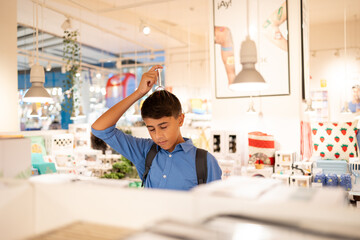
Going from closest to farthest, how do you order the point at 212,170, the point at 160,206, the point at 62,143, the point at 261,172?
the point at 160,206, the point at 212,170, the point at 261,172, the point at 62,143

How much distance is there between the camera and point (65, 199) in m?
1.20

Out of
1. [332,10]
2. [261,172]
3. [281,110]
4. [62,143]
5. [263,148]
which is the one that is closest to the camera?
[261,172]

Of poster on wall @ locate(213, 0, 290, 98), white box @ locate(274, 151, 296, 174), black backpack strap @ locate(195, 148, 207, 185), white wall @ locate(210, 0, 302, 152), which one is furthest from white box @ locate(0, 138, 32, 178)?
white wall @ locate(210, 0, 302, 152)

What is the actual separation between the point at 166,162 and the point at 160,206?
3.48 ft

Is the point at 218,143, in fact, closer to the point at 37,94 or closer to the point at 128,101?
the point at 37,94

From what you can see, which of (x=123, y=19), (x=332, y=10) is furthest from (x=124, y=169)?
(x=332, y=10)

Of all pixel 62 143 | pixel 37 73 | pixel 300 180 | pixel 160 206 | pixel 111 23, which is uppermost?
pixel 111 23

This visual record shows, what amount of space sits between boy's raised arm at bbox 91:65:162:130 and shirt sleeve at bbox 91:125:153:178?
0.05m

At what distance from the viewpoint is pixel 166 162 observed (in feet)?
6.88

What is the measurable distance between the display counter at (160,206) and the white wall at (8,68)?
19.0ft

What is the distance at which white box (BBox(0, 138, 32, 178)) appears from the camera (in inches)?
57.4

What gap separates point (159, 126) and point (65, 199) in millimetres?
896

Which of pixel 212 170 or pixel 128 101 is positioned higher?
pixel 128 101

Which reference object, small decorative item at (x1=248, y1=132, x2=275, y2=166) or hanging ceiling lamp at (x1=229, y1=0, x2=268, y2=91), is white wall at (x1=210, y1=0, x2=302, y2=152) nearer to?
small decorative item at (x1=248, y1=132, x2=275, y2=166)
